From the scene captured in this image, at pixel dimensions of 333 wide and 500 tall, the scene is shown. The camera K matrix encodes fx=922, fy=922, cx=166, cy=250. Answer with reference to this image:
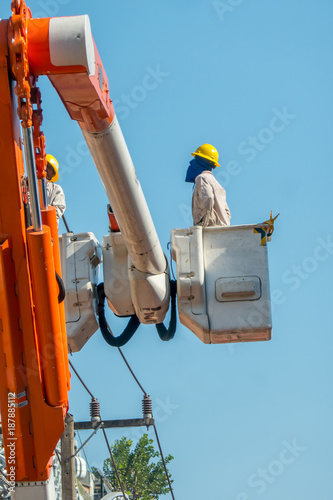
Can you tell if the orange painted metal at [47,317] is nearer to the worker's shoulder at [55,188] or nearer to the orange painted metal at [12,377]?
the orange painted metal at [12,377]

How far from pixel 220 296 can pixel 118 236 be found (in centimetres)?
116

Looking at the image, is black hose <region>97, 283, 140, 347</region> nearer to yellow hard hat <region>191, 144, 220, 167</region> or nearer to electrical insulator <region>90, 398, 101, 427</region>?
yellow hard hat <region>191, 144, 220, 167</region>

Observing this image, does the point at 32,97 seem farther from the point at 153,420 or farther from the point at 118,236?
the point at 153,420

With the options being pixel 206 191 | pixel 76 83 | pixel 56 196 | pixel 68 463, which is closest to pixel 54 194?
pixel 56 196

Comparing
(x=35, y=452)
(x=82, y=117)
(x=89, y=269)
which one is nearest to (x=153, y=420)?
(x=89, y=269)

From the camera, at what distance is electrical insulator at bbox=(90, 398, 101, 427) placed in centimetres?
1428

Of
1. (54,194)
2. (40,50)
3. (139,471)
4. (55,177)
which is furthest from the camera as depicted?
(139,471)

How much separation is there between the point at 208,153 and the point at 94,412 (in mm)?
5639

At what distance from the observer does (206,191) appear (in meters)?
9.80

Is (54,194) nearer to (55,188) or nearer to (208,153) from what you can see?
(55,188)

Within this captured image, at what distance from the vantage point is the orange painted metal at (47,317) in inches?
254

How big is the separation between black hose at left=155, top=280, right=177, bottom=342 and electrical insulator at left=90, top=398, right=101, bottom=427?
205 inches

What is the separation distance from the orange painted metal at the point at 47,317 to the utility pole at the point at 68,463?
20.9 ft

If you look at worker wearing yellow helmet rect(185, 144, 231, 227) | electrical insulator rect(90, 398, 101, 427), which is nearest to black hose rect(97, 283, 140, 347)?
worker wearing yellow helmet rect(185, 144, 231, 227)
